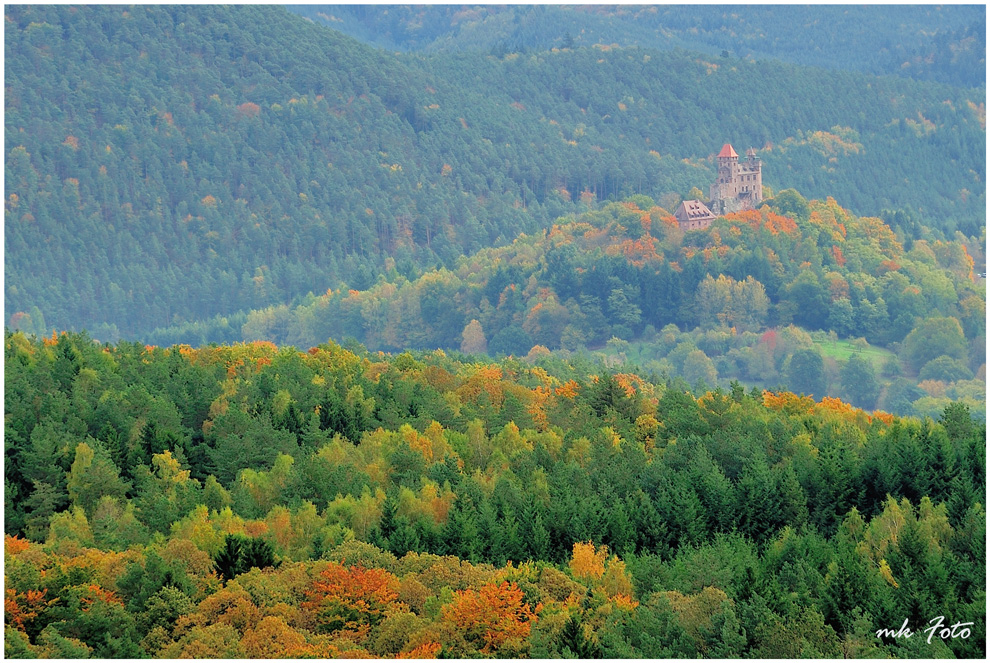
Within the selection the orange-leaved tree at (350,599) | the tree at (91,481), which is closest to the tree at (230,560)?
the orange-leaved tree at (350,599)

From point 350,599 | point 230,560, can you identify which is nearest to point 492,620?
point 350,599

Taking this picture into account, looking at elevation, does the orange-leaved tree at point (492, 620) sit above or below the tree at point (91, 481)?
below

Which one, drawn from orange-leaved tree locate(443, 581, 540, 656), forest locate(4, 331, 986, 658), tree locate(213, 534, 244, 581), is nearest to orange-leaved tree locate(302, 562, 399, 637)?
forest locate(4, 331, 986, 658)

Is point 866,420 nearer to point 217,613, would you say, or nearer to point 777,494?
point 777,494

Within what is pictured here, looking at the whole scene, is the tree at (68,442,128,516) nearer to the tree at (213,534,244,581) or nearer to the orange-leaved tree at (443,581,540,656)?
the tree at (213,534,244,581)
